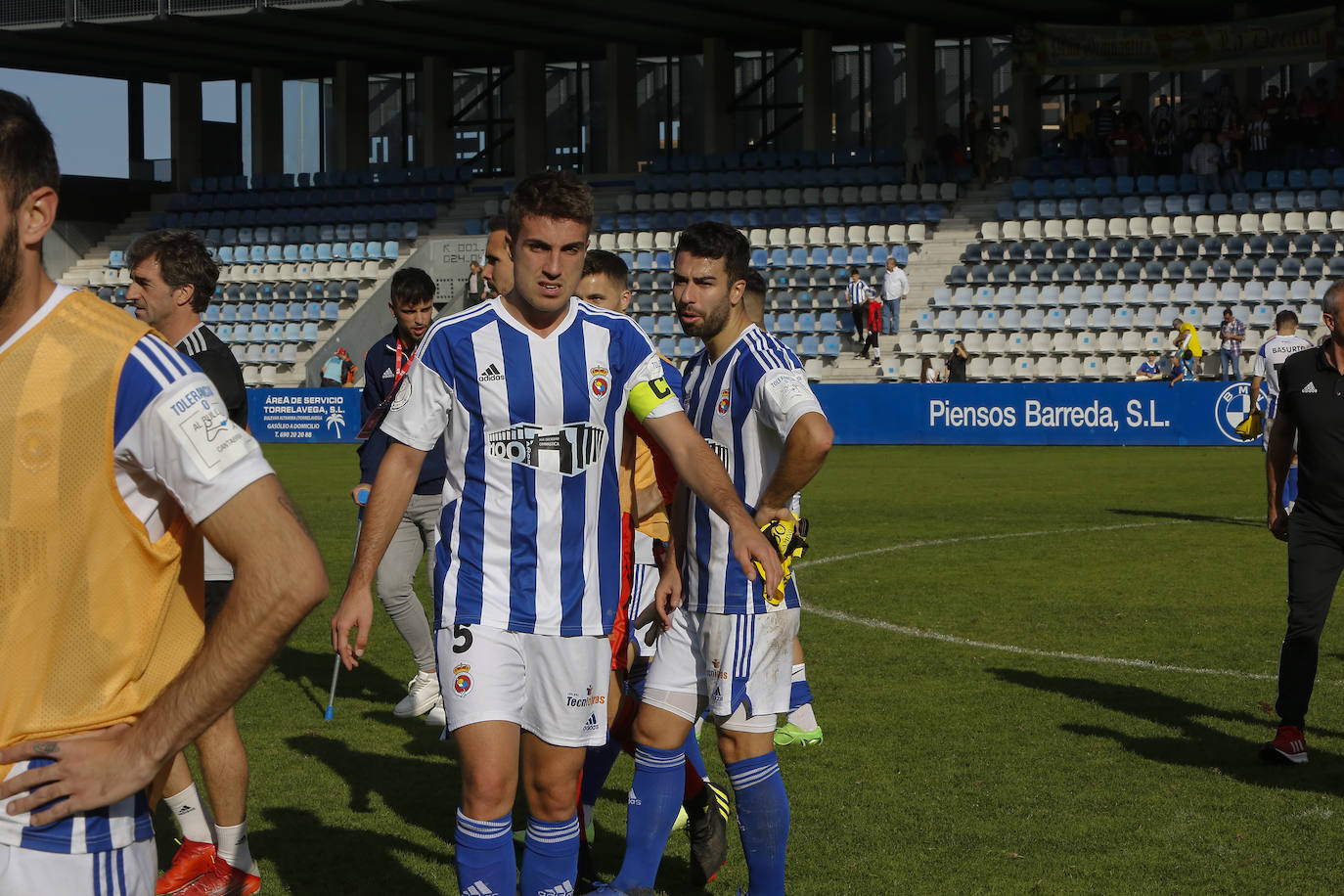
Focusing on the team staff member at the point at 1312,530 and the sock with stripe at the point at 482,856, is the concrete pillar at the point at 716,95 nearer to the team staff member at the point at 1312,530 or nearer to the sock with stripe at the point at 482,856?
the team staff member at the point at 1312,530

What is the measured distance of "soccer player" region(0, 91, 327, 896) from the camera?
2.08m

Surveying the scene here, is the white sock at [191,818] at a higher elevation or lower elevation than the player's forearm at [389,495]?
lower

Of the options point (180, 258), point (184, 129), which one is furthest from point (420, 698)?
point (184, 129)

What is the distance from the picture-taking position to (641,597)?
580 centimetres

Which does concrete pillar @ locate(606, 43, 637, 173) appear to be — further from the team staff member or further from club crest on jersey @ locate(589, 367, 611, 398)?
club crest on jersey @ locate(589, 367, 611, 398)

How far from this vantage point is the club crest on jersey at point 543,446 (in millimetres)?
4137

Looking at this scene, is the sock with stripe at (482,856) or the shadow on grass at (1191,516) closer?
the sock with stripe at (482,856)

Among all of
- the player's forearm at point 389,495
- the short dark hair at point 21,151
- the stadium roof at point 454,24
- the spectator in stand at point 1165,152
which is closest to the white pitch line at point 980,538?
the player's forearm at point 389,495

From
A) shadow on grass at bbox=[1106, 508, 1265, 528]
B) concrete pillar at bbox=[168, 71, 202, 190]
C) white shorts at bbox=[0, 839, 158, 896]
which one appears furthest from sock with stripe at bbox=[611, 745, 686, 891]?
concrete pillar at bbox=[168, 71, 202, 190]

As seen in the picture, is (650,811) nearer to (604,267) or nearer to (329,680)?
(604,267)

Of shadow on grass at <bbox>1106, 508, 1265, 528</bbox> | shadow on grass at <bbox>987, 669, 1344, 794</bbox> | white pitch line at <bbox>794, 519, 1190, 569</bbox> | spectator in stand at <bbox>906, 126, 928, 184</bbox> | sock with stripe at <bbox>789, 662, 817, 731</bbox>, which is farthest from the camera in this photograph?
spectator in stand at <bbox>906, 126, 928, 184</bbox>

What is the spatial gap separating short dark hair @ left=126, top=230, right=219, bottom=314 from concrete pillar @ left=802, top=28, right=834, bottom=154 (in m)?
35.7

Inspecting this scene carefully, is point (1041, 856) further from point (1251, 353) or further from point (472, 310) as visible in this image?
point (1251, 353)

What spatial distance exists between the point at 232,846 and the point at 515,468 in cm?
184
